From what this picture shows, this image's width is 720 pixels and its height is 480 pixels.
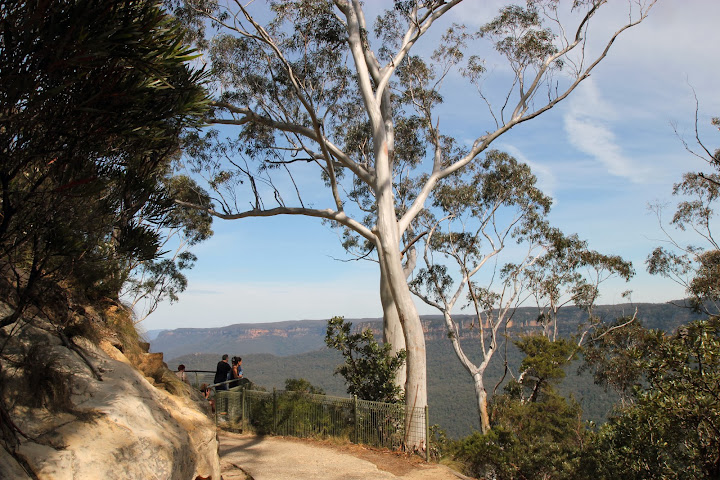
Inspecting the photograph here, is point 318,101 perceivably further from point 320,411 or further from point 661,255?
point 661,255

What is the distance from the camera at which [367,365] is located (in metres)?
11.2

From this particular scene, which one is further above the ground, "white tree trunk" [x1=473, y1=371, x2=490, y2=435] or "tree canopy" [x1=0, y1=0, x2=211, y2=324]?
"tree canopy" [x1=0, y1=0, x2=211, y2=324]

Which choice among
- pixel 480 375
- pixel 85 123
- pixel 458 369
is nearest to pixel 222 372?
pixel 85 123

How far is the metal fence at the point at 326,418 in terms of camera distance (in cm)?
982

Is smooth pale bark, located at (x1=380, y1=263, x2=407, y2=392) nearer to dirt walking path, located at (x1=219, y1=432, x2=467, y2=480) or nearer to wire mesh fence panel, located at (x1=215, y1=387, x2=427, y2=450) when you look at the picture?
wire mesh fence panel, located at (x1=215, y1=387, x2=427, y2=450)

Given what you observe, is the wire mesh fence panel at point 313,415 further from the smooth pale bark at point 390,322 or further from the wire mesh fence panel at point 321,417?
the smooth pale bark at point 390,322

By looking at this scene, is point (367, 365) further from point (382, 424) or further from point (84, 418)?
point (84, 418)

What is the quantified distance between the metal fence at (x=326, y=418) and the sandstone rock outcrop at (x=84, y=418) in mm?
4234

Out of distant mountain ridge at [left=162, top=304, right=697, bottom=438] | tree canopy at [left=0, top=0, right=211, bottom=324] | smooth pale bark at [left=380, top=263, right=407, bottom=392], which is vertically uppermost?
tree canopy at [left=0, top=0, right=211, bottom=324]

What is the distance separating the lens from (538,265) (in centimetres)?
2469

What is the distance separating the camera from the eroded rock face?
A: 420 centimetres

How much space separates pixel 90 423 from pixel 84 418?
2.7 inches

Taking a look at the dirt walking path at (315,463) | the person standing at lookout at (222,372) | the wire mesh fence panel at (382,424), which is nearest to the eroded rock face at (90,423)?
the dirt walking path at (315,463)

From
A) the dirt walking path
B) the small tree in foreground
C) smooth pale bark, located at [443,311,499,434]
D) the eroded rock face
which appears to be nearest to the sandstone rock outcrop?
the eroded rock face
